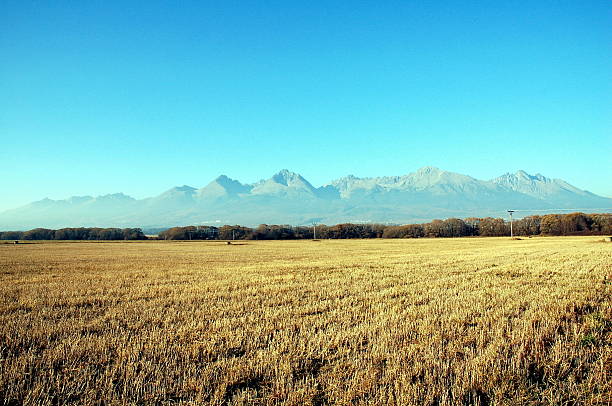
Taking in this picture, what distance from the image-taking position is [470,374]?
570 centimetres

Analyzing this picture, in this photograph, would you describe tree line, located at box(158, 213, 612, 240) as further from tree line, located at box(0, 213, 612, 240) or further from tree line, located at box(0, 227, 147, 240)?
tree line, located at box(0, 227, 147, 240)

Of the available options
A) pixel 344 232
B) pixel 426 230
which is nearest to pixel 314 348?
pixel 426 230

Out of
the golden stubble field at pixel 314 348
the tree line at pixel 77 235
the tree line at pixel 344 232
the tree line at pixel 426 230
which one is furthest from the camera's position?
the tree line at pixel 77 235

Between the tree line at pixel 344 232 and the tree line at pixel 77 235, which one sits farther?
the tree line at pixel 77 235

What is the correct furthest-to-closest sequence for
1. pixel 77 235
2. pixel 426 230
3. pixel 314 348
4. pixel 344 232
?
1. pixel 344 232
2. pixel 77 235
3. pixel 426 230
4. pixel 314 348

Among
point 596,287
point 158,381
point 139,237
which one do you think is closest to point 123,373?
point 158,381

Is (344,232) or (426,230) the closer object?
(426,230)

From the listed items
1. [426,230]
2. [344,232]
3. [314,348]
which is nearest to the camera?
[314,348]

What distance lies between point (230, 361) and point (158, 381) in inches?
46.9

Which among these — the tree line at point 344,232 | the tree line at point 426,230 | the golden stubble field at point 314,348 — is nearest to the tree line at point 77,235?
the tree line at point 344,232

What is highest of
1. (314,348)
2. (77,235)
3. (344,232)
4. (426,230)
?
(314,348)

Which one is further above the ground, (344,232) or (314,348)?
(314,348)

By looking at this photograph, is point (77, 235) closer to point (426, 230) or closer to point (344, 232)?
point (344, 232)

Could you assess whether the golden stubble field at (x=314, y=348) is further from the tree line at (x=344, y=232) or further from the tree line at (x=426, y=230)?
the tree line at (x=426, y=230)
